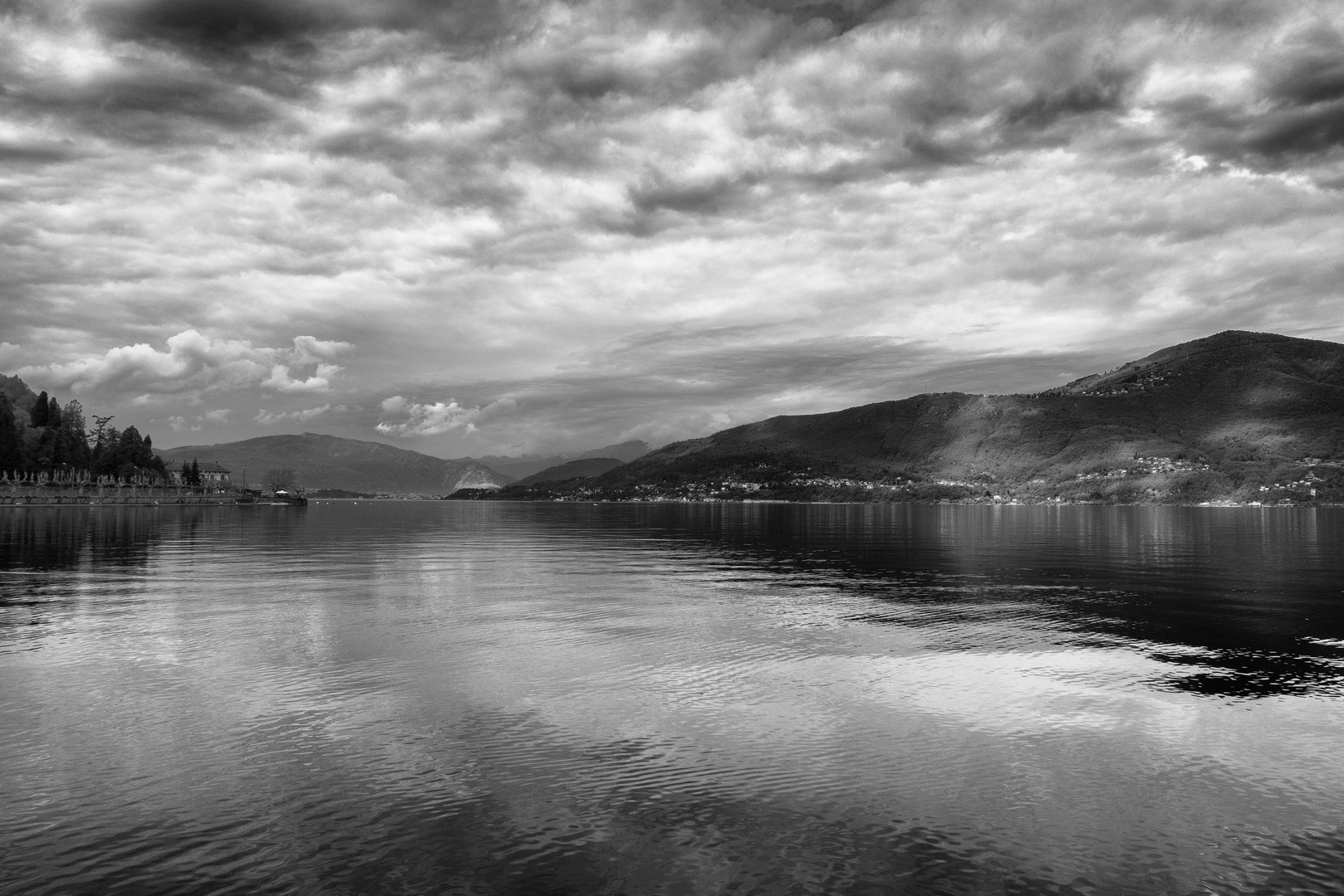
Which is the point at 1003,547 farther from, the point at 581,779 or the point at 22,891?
the point at 22,891

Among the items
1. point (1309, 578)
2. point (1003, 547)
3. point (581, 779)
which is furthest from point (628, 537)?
point (581, 779)

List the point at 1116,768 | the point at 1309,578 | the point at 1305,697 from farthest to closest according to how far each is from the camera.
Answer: the point at 1309,578, the point at 1305,697, the point at 1116,768

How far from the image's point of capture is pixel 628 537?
394ft

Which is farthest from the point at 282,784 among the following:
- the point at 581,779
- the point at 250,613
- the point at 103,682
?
the point at 250,613

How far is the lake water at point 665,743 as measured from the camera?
1487 cm

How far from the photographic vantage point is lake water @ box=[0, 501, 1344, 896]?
585 inches

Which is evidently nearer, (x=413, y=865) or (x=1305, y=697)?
(x=413, y=865)

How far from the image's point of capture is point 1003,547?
323 feet

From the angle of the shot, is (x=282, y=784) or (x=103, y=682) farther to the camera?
(x=103, y=682)

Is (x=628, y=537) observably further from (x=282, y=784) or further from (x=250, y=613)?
(x=282, y=784)

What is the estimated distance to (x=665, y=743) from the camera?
2161 cm

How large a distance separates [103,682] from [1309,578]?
76.4 meters

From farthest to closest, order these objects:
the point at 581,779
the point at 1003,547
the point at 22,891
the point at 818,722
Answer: the point at 1003,547, the point at 818,722, the point at 581,779, the point at 22,891

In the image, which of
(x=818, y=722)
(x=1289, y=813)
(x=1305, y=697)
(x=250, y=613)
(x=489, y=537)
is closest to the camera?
(x=1289, y=813)
